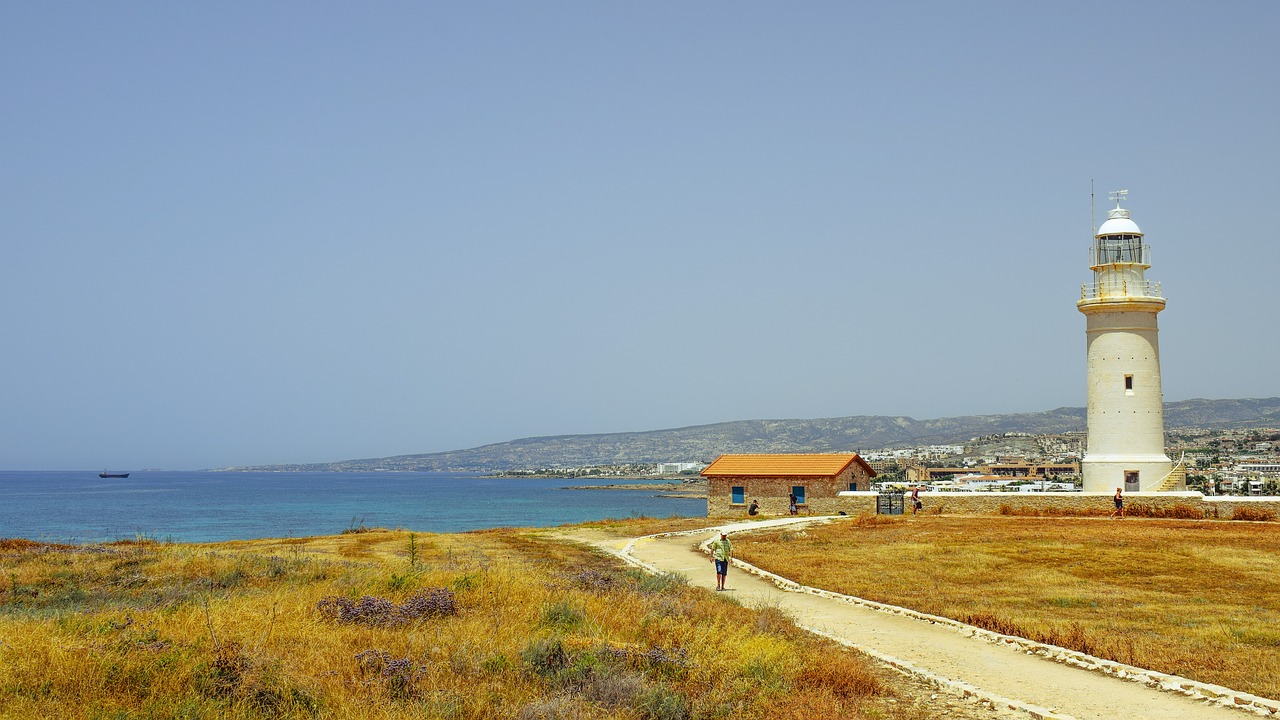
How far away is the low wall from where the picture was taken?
3403cm

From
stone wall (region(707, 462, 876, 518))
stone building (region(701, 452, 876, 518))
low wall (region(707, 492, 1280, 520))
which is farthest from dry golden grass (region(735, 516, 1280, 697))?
stone building (region(701, 452, 876, 518))

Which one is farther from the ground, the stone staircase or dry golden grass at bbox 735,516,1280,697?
the stone staircase

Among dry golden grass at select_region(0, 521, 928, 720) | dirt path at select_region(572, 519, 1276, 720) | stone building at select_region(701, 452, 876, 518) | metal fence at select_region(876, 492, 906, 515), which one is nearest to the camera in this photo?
dry golden grass at select_region(0, 521, 928, 720)

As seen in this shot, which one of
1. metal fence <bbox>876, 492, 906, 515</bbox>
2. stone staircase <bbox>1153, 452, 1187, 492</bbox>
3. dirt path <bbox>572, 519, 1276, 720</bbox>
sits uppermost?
stone staircase <bbox>1153, 452, 1187, 492</bbox>

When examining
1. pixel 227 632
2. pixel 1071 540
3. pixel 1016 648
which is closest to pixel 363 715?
pixel 227 632

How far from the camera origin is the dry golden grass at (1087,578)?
12.6 meters

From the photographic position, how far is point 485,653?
31.3 ft

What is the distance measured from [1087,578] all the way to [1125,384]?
19716 mm

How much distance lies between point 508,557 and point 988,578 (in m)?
11.6

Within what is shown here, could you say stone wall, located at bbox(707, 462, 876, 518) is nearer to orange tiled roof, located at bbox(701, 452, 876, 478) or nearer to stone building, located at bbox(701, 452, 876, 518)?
stone building, located at bbox(701, 452, 876, 518)

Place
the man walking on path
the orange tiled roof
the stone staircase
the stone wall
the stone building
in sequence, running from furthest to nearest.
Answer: the orange tiled roof, the stone building, the stone wall, the stone staircase, the man walking on path

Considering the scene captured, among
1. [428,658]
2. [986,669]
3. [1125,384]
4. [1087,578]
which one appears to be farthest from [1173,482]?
[428,658]

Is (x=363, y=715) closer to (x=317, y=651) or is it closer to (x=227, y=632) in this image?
(x=317, y=651)

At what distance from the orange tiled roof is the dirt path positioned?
2411cm
